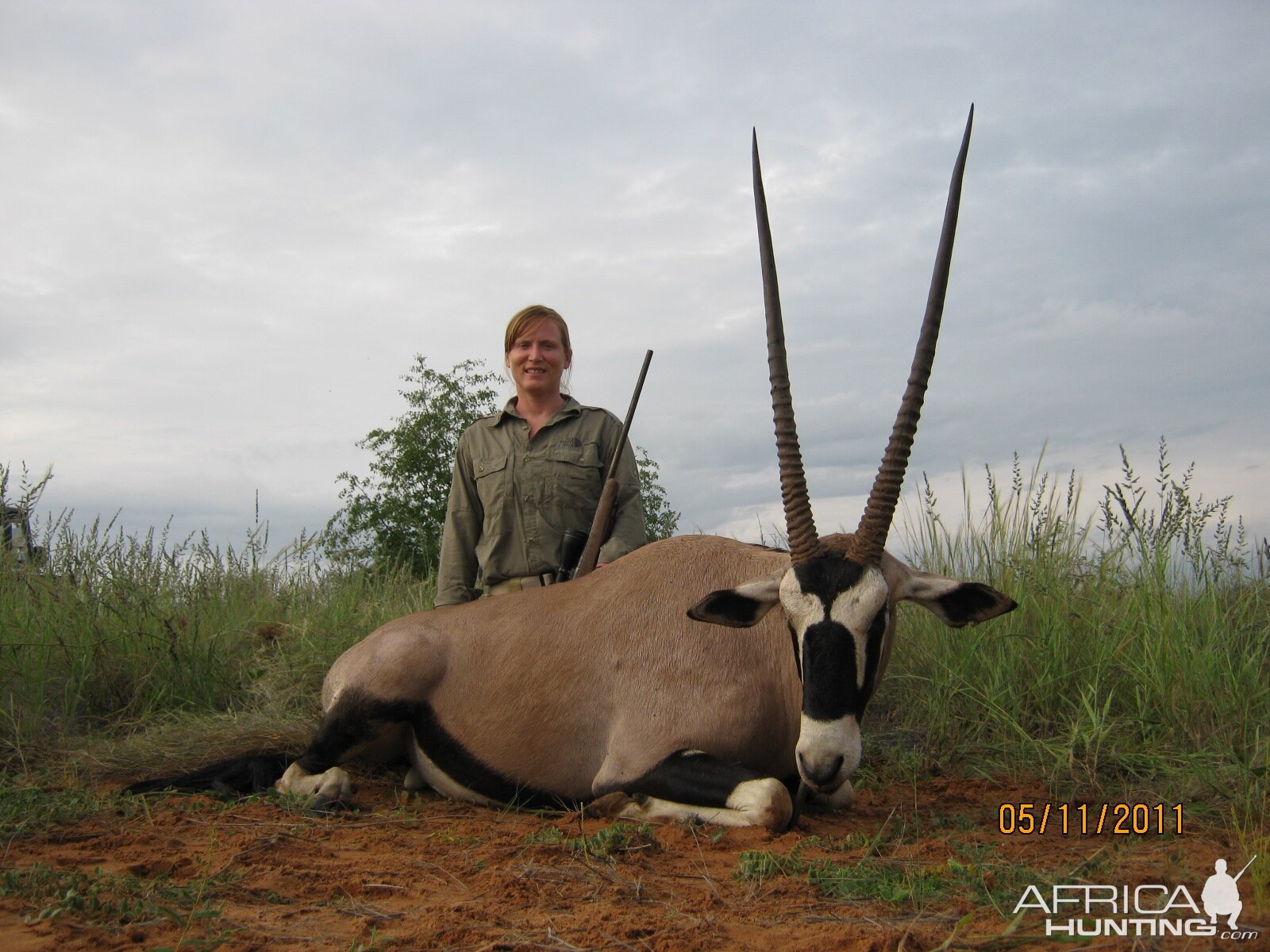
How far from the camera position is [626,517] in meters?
6.05

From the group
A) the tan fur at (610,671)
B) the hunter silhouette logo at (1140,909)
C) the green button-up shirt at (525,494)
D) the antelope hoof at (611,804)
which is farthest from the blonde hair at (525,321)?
the hunter silhouette logo at (1140,909)

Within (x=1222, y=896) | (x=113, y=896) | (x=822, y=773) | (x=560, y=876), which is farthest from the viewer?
(x=822, y=773)

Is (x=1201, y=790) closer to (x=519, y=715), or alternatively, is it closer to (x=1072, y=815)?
(x=1072, y=815)

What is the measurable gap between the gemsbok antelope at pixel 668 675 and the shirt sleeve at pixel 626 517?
1068 mm

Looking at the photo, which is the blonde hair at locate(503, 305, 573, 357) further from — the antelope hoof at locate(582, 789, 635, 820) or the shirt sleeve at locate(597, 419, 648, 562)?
the antelope hoof at locate(582, 789, 635, 820)

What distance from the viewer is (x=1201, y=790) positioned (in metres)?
4.09

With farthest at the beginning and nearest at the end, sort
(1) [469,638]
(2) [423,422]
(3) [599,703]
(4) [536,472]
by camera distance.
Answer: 1. (2) [423,422]
2. (4) [536,472]
3. (1) [469,638]
4. (3) [599,703]

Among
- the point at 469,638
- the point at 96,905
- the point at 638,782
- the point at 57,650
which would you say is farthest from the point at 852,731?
the point at 57,650

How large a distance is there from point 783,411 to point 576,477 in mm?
2316

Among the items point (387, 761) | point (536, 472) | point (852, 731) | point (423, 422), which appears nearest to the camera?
point (852, 731)

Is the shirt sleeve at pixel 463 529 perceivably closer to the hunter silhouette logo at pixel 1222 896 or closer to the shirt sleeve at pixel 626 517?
the shirt sleeve at pixel 626 517

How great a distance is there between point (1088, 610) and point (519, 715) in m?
3.36

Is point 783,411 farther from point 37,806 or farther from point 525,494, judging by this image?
point 37,806
